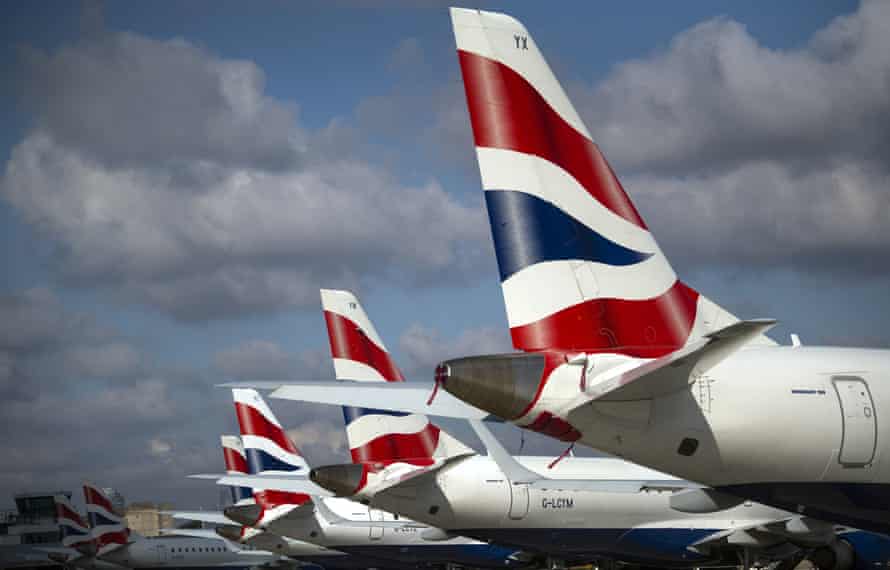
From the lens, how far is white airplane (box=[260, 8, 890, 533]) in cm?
935

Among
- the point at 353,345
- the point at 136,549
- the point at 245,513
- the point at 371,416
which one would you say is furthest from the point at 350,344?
the point at 136,549

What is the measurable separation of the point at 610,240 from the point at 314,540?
897 inches

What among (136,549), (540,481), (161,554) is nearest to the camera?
(540,481)

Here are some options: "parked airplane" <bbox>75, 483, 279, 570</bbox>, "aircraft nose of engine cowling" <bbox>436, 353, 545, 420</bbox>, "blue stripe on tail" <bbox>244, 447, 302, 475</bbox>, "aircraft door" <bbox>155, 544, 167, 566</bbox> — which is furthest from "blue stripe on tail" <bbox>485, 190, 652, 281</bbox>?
"aircraft door" <bbox>155, 544, 167, 566</bbox>

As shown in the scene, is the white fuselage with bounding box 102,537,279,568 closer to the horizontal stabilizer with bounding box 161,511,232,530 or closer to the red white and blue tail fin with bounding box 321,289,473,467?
the horizontal stabilizer with bounding box 161,511,232,530

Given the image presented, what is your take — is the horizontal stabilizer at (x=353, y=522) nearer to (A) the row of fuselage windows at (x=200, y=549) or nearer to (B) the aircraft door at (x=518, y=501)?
(B) the aircraft door at (x=518, y=501)

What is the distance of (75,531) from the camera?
5153cm

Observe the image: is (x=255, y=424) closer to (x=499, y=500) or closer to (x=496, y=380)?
(x=499, y=500)

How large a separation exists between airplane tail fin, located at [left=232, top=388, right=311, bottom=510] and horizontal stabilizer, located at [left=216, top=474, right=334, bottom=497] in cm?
888

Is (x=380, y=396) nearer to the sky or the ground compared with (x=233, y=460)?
nearer to the ground

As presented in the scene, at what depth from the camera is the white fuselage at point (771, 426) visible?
9.43 meters

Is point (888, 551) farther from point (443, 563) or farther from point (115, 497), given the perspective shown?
point (115, 497)

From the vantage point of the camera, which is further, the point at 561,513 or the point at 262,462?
the point at 262,462

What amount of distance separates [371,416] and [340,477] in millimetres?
1964
